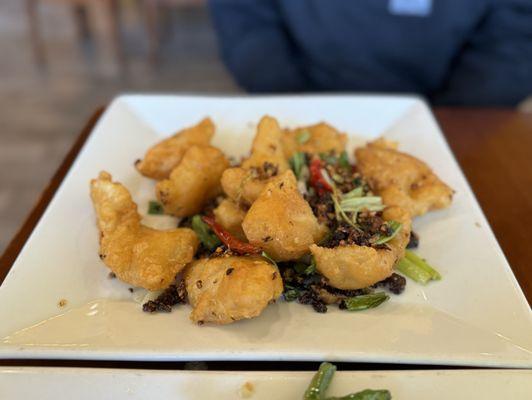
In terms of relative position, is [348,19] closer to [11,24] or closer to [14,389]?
[14,389]

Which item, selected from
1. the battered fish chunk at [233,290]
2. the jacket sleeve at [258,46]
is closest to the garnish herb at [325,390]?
the battered fish chunk at [233,290]

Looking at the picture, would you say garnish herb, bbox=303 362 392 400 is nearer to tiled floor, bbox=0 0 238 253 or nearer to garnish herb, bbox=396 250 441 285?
garnish herb, bbox=396 250 441 285

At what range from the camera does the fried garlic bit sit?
1.13 meters

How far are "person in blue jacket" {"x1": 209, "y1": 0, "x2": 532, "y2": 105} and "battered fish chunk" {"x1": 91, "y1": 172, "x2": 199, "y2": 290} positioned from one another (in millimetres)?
1198

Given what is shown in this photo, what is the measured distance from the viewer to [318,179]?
1225mm

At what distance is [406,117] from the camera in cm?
160

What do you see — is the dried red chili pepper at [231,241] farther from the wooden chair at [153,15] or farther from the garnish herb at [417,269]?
the wooden chair at [153,15]

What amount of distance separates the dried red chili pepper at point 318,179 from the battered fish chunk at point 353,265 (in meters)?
0.25

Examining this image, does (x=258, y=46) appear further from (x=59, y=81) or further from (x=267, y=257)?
(x=59, y=81)

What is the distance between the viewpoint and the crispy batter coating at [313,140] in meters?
1.37

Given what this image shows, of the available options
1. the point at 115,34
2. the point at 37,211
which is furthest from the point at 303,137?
the point at 115,34

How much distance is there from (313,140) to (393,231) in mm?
449

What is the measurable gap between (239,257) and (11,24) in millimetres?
4934

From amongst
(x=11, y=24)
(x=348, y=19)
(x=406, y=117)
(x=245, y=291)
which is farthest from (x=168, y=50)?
(x=245, y=291)
